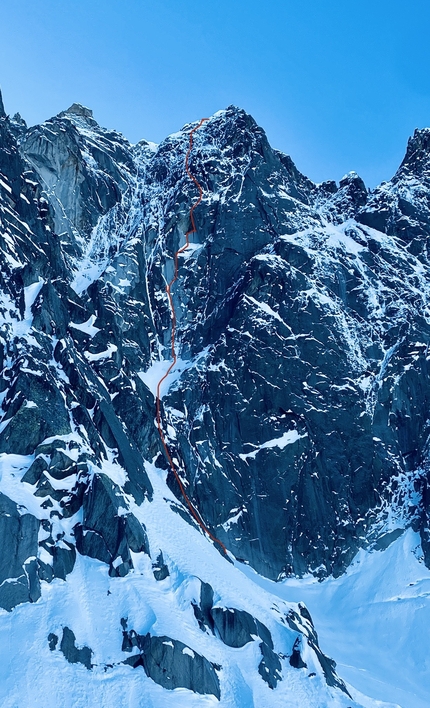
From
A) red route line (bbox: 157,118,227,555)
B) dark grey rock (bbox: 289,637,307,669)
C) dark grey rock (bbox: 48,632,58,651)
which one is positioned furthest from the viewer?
red route line (bbox: 157,118,227,555)

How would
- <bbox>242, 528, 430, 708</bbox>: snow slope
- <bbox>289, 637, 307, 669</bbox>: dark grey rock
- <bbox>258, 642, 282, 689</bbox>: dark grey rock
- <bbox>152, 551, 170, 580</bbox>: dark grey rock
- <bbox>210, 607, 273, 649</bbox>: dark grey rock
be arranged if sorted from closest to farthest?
1. <bbox>258, 642, 282, 689</bbox>: dark grey rock
2. <bbox>210, 607, 273, 649</bbox>: dark grey rock
3. <bbox>152, 551, 170, 580</bbox>: dark grey rock
4. <bbox>289, 637, 307, 669</bbox>: dark grey rock
5. <bbox>242, 528, 430, 708</bbox>: snow slope

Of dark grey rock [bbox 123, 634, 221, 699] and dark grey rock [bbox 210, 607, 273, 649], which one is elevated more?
dark grey rock [bbox 210, 607, 273, 649]

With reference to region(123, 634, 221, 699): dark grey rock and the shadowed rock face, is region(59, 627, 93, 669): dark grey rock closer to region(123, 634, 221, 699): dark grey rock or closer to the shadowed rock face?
region(123, 634, 221, 699): dark grey rock

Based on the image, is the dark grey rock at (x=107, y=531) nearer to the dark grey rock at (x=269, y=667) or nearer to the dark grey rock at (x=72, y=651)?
the dark grey rock at (x=72, y=651)

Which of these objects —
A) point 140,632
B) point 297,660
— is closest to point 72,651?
point 140,632

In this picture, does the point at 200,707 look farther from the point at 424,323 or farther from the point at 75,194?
the point at 75,194

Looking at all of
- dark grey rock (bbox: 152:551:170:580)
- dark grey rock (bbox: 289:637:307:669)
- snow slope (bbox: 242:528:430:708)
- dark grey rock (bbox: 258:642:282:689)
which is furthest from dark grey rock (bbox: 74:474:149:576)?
snow slope (bbox: 242:528:430:708)

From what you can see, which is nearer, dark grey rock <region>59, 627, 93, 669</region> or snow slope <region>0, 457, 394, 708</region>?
snow slope <region>0, 457, 394, 708</region>

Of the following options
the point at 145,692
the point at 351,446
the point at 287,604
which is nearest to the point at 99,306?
the point at 351,446
